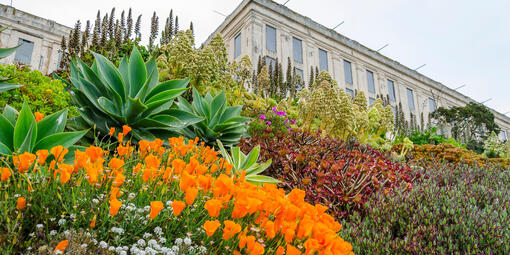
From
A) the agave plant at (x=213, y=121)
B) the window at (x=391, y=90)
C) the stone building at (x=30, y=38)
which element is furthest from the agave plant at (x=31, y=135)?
the window at (x=391, y=90)

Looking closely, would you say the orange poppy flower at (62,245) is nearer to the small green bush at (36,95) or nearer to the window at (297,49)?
the small green bush at (36,95)

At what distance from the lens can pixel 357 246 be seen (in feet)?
6.01

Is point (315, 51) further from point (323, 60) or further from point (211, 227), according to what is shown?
point (211, 227)

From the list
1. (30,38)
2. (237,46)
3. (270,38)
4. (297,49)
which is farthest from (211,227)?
(30,38)

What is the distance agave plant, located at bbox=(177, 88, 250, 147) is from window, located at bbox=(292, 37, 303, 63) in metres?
18.6

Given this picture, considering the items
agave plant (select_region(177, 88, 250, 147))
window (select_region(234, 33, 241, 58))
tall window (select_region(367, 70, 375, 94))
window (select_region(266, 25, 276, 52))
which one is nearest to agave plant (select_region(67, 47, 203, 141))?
agave plant (select_region(177, 88, 250, 147))

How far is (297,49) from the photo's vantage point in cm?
2159

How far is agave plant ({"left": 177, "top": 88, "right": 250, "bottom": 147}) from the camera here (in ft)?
10.9

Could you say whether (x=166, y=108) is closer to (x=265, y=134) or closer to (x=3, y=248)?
(x=265, y=134)

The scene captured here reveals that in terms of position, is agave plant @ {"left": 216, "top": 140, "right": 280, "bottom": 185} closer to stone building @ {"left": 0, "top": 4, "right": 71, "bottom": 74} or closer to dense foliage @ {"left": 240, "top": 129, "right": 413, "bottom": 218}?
dense foliage @ {"left": 240, "top": 129, "right": 413, "bottom": 218}

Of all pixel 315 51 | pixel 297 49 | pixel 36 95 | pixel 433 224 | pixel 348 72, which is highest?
pixel 315 51

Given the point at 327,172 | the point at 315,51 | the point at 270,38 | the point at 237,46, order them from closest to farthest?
1. the point at 327,172
2. the point at 270,38
3. the point at 237,46
4. the point at 315,51

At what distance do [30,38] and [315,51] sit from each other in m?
19.4

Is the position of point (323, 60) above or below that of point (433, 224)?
above
